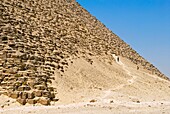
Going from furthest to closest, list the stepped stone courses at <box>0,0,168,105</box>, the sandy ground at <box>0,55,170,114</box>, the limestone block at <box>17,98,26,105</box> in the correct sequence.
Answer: the stepped stone courses at <box>0,0,168,105</box>, the limestone block at <box>17,98,26,105</box>, the sandy ground at <box>0,55,170,114</box>

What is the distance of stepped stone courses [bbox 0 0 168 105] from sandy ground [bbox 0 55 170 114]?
0.71 metres

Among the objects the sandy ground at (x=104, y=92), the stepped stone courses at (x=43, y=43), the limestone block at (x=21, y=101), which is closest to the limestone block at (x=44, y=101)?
the stepped stone courses at (x=43, y=43)

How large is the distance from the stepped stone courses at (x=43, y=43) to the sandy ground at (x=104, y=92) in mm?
709

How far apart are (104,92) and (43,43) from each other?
5787mm

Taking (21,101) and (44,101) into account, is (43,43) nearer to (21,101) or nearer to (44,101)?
(44,101)

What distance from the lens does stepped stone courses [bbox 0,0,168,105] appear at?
1964 cm

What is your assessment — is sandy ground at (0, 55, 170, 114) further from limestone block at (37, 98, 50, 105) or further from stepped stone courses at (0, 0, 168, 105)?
stepped stone courses at (0, 0, 168, 105)

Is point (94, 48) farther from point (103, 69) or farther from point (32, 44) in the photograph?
point (32, 44)

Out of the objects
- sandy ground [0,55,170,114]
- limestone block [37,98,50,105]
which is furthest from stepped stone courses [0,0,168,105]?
sandy ground [0,55,170,114]

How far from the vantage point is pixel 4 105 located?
56.1 ft

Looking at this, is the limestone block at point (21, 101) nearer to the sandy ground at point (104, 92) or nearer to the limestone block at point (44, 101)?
the sandy ground at point (104, 92)

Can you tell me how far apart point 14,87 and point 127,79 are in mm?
10523

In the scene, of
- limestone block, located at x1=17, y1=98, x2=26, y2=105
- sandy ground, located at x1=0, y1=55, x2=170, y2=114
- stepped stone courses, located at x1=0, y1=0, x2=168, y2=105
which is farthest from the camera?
stepped stone courses, located at x1=0, y1=0, x2=168, y2=105

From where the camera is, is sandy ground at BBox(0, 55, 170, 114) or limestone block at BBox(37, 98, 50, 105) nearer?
sandy ground at BBox(0, 55, 170, 114)
